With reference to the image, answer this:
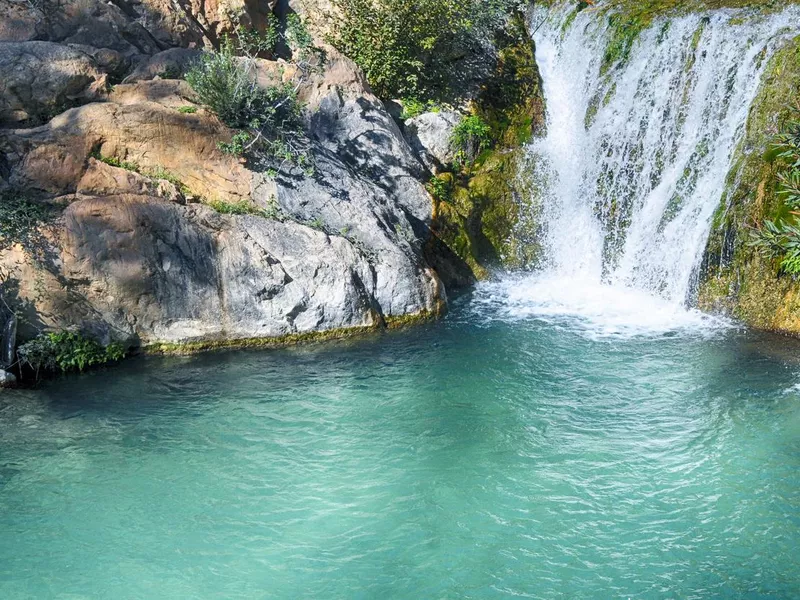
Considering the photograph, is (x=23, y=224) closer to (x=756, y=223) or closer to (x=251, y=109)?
(x=251, y=109)

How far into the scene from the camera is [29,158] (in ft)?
39.9

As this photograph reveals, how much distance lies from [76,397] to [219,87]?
583cm

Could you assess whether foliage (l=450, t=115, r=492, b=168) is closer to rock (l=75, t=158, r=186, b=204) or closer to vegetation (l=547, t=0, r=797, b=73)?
vegetation (l=547, t=0, r=797, b=73)

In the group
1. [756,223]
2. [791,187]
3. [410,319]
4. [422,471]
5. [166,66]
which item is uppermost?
[166,66]

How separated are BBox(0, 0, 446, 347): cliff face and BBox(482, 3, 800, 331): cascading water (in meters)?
3.23

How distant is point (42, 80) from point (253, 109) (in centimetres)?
362

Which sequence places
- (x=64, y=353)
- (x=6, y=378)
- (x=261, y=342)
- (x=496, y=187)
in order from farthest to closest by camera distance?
(x=496, y=187) → (x=261, y=342) → (x=64, y=353) → (x=6, y=378)

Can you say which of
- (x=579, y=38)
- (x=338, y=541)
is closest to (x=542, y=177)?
(x=579, y=38)

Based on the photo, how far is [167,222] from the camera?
40.0 ft

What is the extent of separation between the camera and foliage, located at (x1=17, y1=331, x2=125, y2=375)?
440 inches

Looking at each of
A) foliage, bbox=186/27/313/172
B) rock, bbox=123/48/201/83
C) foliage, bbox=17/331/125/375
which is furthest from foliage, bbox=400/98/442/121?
foliage, bbox=17/331/125/375

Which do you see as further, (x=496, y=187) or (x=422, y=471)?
(x=496, y=187)

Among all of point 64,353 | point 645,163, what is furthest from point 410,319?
point 645,163

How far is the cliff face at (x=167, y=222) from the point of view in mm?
11781
